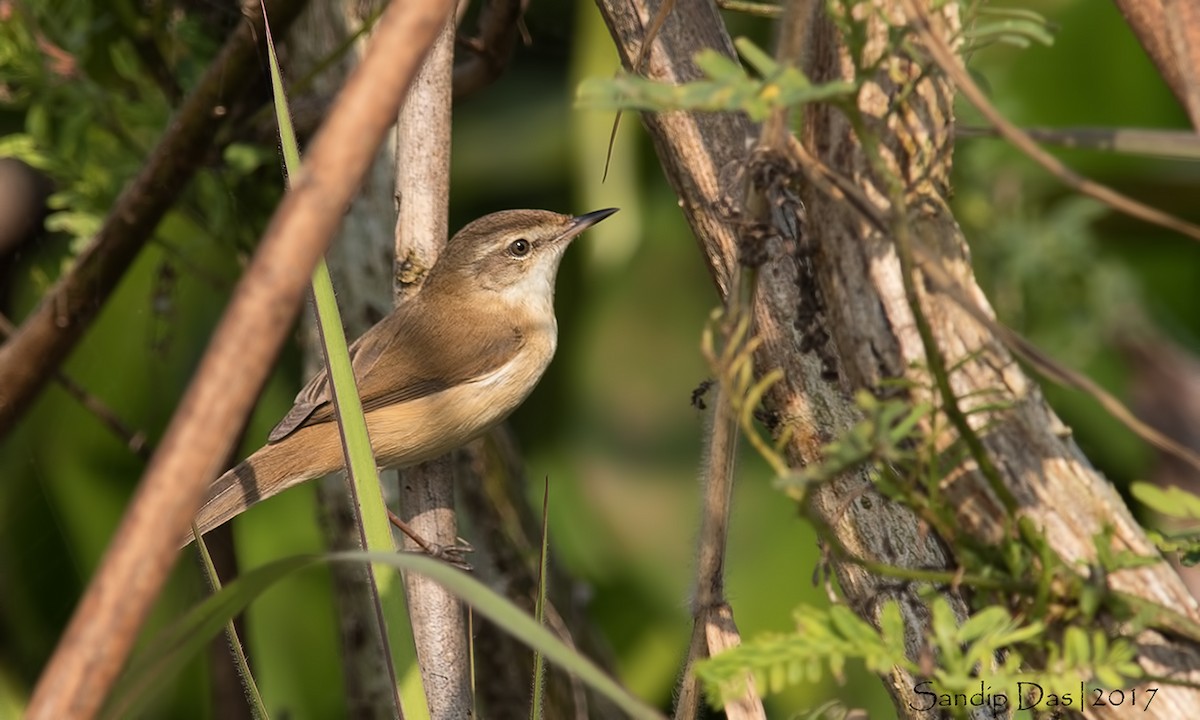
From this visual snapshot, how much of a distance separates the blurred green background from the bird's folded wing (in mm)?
652

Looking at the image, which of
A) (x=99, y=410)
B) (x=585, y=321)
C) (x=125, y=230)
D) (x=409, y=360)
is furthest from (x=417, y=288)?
(x=585, y=321)

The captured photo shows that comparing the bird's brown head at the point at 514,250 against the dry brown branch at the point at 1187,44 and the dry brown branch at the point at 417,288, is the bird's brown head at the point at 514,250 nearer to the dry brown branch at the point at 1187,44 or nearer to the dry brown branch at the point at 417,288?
the dry brown branch at the point at 417,288

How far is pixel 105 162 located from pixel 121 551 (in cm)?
289

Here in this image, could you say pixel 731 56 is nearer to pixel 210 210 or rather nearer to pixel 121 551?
pixel 121 551

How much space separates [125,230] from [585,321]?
194 cm

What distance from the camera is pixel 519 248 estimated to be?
3.91m

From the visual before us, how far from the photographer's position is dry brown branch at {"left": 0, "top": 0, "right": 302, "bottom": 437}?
10.1 ft

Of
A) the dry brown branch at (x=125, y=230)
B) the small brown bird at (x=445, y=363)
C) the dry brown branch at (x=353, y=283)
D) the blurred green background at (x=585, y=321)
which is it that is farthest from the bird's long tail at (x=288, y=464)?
the blurred green background at (x=585, y=321)

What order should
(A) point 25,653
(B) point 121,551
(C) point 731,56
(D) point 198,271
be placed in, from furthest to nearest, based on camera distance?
(A) point 25,653 → (D) point 198,271 → (C) point 731,56 → (B) point 121,551

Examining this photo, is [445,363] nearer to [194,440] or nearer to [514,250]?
[514,250]

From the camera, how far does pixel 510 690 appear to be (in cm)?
354

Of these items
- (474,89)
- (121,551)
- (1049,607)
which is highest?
(474,89)

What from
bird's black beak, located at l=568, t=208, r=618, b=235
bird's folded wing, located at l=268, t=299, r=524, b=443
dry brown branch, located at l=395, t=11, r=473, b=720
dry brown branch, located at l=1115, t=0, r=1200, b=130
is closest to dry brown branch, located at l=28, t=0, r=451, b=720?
dry brown branch, located at l=395, t=11, r=473, b=720

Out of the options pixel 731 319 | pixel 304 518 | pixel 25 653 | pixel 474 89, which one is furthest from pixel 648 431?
pixel 731 319
